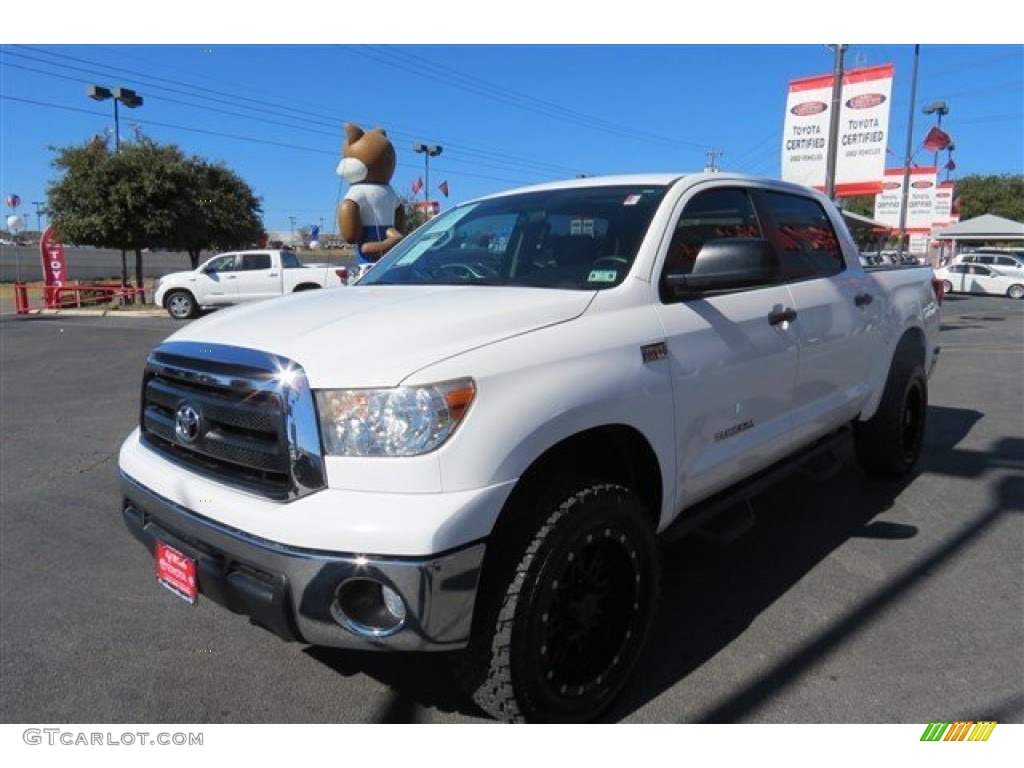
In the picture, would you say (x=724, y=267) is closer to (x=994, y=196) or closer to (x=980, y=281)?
(x=980, y=281)

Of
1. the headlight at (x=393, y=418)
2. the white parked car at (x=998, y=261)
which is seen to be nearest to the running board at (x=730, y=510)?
the headlight at (x=393, y=418)

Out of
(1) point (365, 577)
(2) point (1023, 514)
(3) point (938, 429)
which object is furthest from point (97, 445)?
(3) point (938, 429)

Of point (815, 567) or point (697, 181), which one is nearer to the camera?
point (697, 181)

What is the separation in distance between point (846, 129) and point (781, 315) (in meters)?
15.1

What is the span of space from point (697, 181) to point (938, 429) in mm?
4689

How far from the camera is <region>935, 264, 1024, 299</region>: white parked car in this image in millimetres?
30406

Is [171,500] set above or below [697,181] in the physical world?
below

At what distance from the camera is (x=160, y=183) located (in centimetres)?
2262

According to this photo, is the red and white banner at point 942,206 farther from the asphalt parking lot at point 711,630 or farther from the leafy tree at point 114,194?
the asphalt parking lot at point 711,630

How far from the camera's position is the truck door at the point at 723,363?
284 centimetres

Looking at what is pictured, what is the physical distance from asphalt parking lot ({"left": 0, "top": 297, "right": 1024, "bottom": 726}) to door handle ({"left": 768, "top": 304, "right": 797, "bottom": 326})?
1244 mm

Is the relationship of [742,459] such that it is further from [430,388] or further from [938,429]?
[938,429]

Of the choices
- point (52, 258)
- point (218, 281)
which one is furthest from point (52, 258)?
point (218, 281)

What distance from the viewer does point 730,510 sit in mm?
3469
